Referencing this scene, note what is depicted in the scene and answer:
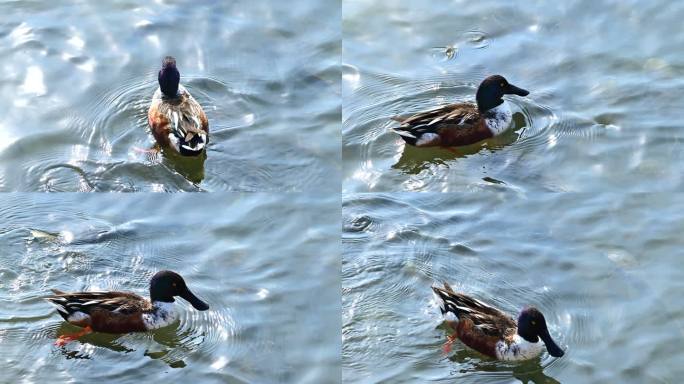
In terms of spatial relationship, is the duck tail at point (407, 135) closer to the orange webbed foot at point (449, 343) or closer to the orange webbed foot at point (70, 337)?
the orange webbed foot at point (449, 343)

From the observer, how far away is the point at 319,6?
12.8 metres

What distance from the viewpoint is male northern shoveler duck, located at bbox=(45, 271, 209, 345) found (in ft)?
32.3

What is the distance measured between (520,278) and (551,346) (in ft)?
2.79

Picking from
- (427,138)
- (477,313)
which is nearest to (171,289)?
(477,313)

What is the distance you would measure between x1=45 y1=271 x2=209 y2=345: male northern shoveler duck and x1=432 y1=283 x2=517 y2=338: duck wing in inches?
77.4

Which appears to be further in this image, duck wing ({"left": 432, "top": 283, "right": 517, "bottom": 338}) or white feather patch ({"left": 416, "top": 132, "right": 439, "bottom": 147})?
white feather patch ({"left": 416, "top": 132, "right": 439, "bottom": 147})


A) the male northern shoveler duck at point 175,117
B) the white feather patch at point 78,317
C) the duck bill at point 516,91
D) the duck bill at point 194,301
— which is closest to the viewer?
the white feather patch at point 78,317

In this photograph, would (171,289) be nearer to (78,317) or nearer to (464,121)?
(78,317)

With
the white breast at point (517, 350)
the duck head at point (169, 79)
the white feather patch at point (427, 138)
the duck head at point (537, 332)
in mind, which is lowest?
the white breast at point (517, 350)

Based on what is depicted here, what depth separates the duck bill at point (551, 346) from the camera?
979 centimetres

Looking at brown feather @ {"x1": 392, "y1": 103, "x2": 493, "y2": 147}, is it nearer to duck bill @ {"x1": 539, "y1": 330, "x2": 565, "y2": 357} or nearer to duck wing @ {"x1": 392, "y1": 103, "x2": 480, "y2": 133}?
duck wing @ {"x1": 392, "y1": 103, "x2": 480, "y2": 133}

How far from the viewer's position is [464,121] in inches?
439

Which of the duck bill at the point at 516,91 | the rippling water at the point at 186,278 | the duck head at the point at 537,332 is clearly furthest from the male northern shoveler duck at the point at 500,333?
the duck bill at the point at 516,91

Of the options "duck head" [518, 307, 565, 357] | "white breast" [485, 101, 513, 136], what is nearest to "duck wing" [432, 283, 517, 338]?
"duck head" [518, 307, 565, 357]
